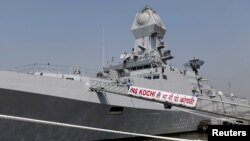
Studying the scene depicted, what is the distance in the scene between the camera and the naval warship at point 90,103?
10.5m

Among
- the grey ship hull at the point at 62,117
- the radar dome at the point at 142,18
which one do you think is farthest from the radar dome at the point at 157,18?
→ the grey ship hull at the point at 62,117

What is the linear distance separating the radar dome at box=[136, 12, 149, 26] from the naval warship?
360 cm

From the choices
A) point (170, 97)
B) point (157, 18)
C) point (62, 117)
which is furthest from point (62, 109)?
point (157, 18)

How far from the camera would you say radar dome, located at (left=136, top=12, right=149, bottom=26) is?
23.0 m

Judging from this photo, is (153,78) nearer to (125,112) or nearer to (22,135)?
(125,112)

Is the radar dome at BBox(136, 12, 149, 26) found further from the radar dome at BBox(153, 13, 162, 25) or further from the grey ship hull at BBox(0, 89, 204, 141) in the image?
the grey ship hull at BBox(0, 89, 204, 141)

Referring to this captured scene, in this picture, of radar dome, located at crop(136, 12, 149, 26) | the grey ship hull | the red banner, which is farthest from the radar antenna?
the red banner

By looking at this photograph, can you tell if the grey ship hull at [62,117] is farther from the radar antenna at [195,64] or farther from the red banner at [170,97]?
the radar antenna at [195,64]

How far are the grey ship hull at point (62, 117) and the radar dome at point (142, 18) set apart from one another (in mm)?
9332

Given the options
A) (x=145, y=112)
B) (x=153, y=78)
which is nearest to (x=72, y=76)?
(x=145, y=112)

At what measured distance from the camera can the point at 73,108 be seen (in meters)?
11.9

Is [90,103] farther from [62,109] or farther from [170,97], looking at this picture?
[170,97]

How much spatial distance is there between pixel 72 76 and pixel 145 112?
13.8ft

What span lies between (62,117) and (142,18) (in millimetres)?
13534
